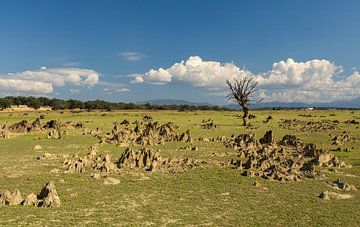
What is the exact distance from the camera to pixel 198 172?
22750 millimetres

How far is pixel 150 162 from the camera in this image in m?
24.6

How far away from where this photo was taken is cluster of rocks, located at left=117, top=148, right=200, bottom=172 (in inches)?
939

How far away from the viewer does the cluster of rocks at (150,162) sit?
23844mm

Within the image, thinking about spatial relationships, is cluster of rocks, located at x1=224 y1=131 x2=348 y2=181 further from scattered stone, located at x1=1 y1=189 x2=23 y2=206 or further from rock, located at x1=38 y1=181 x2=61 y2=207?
scattered stone, located at x1=1 y1=189 x2=23 y2=206

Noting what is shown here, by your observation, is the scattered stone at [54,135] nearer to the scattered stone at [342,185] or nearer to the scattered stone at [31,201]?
the scattered stone at [31,201]

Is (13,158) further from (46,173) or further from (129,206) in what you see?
(129,206)

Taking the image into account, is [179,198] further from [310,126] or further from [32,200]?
[310,126]

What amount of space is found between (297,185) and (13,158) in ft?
66.2

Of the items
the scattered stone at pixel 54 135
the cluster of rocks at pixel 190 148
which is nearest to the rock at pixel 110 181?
the cluster of rocks at pixel 190 148

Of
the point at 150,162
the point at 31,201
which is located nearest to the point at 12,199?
the point at 31,201

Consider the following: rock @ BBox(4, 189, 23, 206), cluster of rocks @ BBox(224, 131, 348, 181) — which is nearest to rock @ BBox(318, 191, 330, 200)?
cluster of rocks @ BBox(224, 131, 348, 181)

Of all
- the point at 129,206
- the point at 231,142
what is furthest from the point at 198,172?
the point at 231,142

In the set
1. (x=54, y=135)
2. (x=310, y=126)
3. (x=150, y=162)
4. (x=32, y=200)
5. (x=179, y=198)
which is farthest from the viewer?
(x=310, y=126)

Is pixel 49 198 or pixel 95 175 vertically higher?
pixel 49 198
